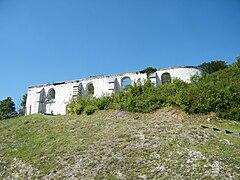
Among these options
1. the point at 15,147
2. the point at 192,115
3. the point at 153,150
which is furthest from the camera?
the point at 192,115

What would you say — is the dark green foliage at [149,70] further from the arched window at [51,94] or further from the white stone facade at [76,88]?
the arched window at [51,94]

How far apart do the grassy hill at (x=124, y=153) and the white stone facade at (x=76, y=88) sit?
1819 centimetres

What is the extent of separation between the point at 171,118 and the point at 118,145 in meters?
7.01

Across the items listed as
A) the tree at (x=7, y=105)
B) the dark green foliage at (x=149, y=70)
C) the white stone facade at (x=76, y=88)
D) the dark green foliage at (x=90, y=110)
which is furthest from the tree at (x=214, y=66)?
the tree at (x=7, y=105)

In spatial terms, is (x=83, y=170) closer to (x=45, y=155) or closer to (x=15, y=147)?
(x=45, y=155)

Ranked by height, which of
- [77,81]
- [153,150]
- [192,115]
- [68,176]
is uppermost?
[77,81]

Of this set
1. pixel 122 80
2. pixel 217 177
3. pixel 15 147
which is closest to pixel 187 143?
pixel 217 177

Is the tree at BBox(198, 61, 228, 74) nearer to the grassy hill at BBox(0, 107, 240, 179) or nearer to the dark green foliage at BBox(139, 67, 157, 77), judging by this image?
the dark green foliage at BBox(139, 67, 157, 77)

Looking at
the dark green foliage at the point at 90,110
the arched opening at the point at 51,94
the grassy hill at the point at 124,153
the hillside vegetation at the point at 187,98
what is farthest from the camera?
the arched opening at the point at 51,94

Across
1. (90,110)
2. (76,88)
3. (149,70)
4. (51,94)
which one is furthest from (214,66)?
(51,94)

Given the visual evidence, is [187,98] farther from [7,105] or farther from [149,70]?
[7,105]

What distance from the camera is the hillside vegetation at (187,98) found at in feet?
55.8

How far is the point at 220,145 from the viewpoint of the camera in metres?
10.5

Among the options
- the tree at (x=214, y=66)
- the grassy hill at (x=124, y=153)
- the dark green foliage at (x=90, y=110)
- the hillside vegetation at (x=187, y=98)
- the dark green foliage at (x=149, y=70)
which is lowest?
the grassy hill at (x=124, y=153)
